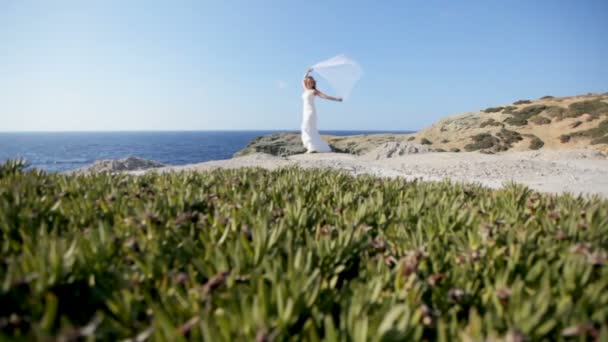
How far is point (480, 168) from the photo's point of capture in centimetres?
953

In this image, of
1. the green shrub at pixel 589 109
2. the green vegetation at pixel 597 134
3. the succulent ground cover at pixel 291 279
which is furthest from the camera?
the green shrub at pixel 589 109

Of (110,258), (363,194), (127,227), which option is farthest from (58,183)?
(363,194)

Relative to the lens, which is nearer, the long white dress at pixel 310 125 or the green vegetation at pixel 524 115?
the long white dress at pixel 310 125

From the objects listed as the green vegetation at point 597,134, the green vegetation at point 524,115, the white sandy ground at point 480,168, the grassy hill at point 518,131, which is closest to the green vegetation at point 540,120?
the grassy hill at point 518,131

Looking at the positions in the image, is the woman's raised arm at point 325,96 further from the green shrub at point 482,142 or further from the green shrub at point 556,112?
the green shrub at point 556,112

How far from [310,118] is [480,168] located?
6580mm

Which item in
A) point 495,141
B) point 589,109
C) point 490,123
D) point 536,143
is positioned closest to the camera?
point 536,143

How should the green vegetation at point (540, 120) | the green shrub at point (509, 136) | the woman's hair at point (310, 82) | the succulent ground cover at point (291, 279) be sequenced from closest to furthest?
the succulent ground cover at point (291, 279) < the woman's hair at point (310, 82) < the green shrub at point (509, 136) < the green vegetation at point (540, 120)

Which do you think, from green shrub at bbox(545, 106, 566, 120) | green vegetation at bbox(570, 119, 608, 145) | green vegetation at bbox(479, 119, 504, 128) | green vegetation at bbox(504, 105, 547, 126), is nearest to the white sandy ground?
green vegetation at bbox(570, 119, 608, 145)

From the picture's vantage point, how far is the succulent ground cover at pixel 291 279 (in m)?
1.10

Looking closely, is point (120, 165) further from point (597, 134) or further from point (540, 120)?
point (540, 120)

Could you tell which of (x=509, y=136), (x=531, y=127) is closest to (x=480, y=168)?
(x=509, y=136)

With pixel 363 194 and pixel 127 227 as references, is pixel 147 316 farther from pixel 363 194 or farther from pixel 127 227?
pixel 363 194

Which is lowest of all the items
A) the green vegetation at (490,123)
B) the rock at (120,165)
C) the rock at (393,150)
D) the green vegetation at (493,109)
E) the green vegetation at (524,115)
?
the rock at (120,165)
